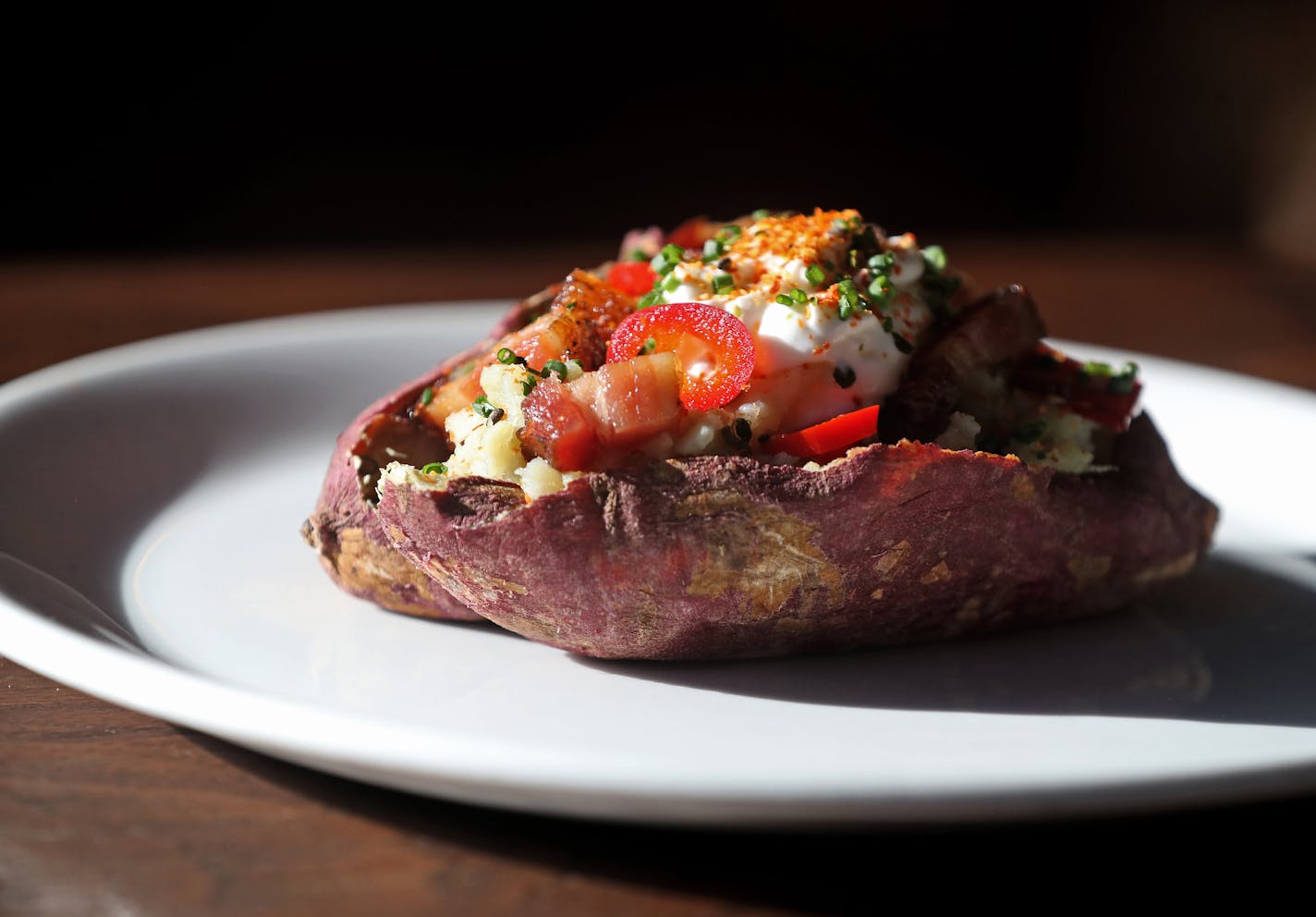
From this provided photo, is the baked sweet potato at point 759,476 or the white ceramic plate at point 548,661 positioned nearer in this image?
the white ceramic plate at point 548,661

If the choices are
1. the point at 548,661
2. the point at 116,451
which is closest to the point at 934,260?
the point at 548,661

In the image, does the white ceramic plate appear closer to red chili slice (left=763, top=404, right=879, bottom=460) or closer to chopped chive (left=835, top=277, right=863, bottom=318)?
red chili slice (left=763, top=404, right=879, bottom=460)

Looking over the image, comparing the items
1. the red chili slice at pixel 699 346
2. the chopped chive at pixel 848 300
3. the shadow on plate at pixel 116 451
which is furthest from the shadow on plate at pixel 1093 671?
the shadow on plate at pixel 116 451

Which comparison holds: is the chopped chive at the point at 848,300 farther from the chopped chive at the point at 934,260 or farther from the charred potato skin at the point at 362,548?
the charred potato skin at the point at 362,548

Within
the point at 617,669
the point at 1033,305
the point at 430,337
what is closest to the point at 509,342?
the point at 617,669

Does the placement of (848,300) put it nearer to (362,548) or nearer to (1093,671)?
(1093,671)
